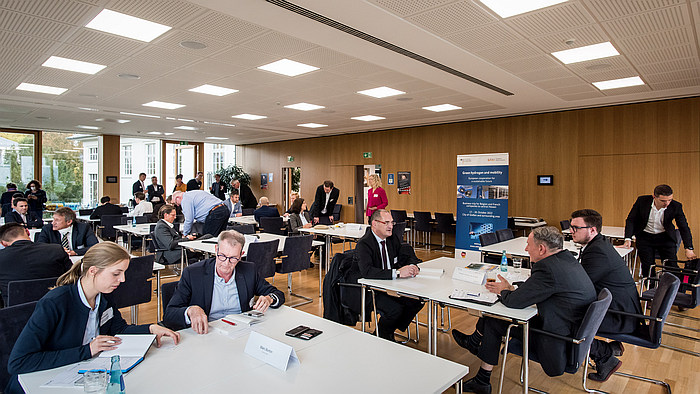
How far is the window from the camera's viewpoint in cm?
1456

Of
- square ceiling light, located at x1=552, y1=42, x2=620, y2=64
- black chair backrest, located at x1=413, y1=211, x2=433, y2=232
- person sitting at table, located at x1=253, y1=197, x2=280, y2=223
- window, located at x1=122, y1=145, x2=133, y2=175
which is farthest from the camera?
window, located at x1=122, y1=145, x2=133, y2=175

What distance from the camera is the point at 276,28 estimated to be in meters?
4.23

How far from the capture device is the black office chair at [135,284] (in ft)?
11.8

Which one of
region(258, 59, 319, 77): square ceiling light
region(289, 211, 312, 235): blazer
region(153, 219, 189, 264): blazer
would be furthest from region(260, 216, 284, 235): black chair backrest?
region(258, 59, 319, 77): square ceiling light

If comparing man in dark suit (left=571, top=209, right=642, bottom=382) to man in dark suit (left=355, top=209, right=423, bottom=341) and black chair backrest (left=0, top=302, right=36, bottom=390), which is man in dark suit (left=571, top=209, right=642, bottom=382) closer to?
man in dark suit (left=355, top=209, right=423, bottom=341)

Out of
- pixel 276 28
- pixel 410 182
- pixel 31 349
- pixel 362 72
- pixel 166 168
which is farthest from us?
pixel 166 168

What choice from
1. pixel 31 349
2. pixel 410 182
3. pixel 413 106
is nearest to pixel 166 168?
pixel 410 182

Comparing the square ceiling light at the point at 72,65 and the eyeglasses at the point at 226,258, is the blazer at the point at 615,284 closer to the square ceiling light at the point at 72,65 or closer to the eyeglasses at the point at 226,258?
the eyeglasses at the point at 226,258

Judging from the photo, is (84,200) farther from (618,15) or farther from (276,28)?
(618,15)

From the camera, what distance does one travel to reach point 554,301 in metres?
2.83

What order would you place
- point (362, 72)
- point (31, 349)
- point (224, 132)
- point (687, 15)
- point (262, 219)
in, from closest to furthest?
1. point (31, 349)
2. point (687, 15)
3. point (362, 72)
4. point (262, 219)
5. point (224, 132)

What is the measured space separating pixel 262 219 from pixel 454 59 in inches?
Answer: 165

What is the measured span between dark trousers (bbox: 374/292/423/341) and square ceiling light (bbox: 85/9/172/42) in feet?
11.5

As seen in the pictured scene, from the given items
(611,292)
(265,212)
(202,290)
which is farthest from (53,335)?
(265,212)
